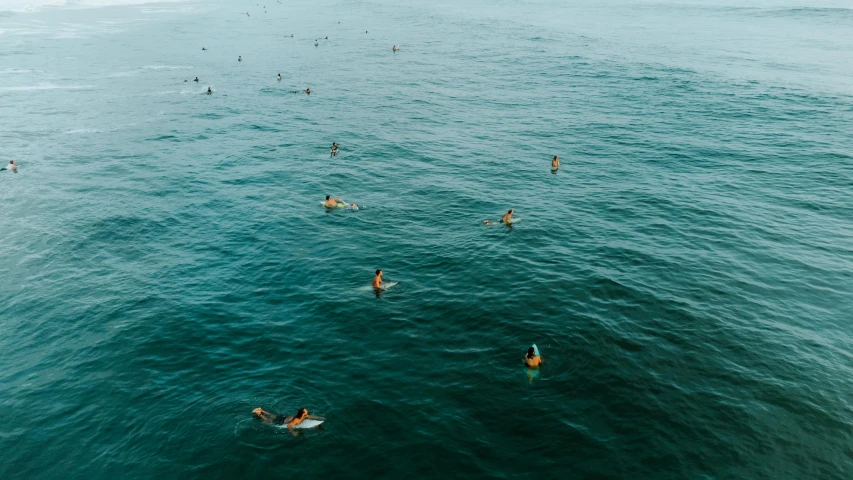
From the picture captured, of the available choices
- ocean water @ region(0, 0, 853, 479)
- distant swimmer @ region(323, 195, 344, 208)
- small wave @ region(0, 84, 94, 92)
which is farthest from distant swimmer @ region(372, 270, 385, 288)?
small wave @ region(0, 84, 94, 92)

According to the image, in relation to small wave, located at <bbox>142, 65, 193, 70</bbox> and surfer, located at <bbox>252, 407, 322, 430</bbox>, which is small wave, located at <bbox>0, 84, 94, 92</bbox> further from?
surfer, located at <bbox>252, 407, 322, 430</bbox>

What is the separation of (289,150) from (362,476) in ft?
162

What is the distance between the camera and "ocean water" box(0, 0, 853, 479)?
24406 millimetres

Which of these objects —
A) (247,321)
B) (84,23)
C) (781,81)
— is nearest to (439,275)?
(247,321)

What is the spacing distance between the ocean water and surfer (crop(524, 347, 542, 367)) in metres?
0.59

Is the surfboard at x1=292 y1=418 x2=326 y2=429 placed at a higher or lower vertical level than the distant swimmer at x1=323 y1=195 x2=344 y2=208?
lower

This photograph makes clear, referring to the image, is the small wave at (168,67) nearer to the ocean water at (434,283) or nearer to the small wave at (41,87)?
the small wave at (41,87)

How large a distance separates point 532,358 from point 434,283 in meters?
10.7

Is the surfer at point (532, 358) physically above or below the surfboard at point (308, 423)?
above

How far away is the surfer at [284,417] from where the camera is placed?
2458 centimetres

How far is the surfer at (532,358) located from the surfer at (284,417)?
11.5 meters

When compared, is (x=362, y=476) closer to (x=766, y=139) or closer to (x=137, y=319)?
(x=137, y=319)

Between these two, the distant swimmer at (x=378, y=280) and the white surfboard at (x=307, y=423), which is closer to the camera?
the white surfboard at (x=307, y=423)

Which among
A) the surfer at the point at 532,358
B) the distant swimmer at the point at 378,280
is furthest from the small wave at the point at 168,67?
the surfer at the point at 532,358
